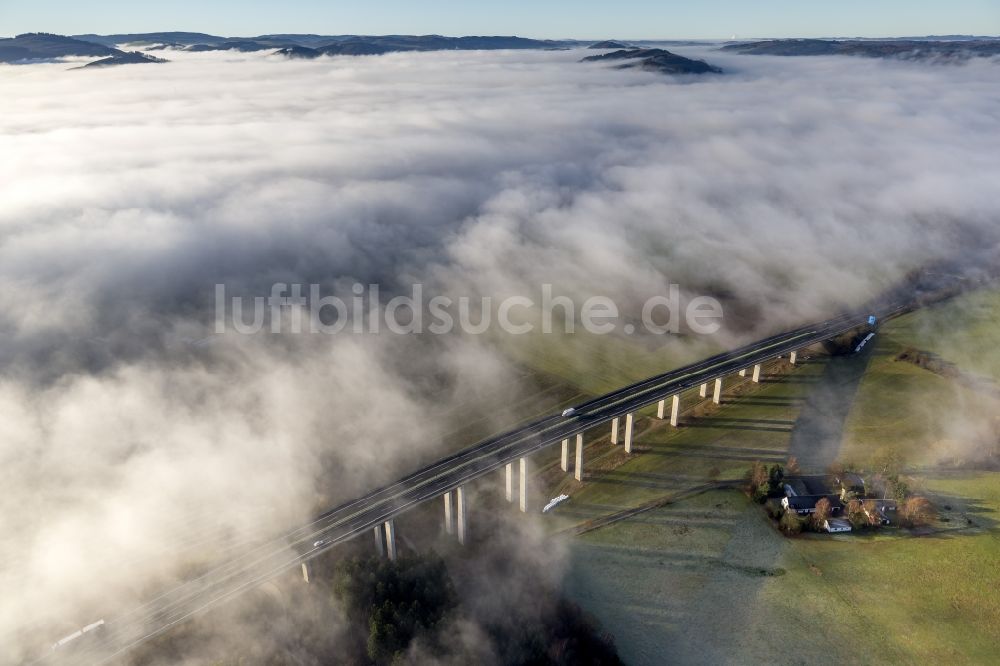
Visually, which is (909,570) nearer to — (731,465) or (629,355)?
(731,465)

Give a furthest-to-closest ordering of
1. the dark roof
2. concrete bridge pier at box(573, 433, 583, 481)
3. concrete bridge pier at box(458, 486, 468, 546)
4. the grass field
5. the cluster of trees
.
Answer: concrete bridge pier at box(573, 433, 583, 481) → the cluster of trees → the dark roof → concrete bridge pier at box(458, 486, 468, 546) → the grass field

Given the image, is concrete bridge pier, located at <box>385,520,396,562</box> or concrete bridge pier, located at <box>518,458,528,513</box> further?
concrete bridge pier, located at <box>518,458,528,513</box>

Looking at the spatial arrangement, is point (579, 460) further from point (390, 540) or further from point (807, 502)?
point (807, 502)

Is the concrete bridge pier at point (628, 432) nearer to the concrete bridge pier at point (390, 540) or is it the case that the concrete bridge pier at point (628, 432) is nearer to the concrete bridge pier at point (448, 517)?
the concrete bridge pier at point (448, 517)

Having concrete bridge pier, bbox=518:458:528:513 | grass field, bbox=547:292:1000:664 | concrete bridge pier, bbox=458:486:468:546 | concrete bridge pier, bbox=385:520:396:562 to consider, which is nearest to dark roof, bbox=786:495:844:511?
grass field, bbox=547:292:1000:664

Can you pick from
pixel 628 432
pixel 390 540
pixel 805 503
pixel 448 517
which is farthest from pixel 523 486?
pixel 805 503

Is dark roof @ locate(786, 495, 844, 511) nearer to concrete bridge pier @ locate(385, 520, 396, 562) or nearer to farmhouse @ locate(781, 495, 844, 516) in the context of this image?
farmhouse @ locate(781, 495, 844, 516)

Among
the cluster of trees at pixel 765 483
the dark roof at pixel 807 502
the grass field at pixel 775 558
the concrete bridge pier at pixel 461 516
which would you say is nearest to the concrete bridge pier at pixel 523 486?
the grass field at pixel 775 558

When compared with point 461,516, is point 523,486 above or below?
above

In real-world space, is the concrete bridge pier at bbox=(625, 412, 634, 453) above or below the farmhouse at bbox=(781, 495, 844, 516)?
above
